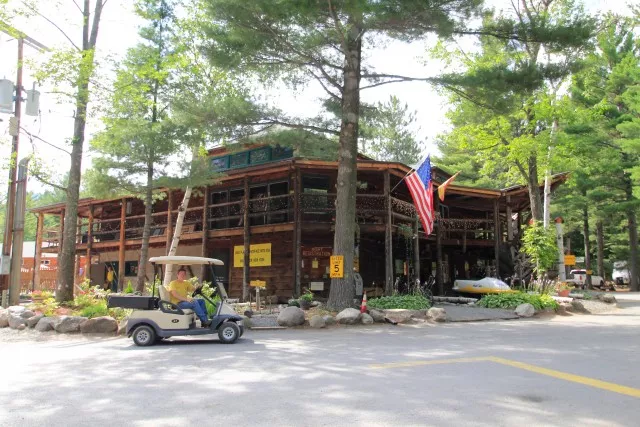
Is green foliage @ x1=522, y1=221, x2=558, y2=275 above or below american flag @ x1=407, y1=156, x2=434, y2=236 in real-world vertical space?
below

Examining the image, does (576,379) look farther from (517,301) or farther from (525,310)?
(517,301)

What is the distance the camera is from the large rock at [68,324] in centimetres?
1159

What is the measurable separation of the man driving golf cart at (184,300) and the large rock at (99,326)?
110 inches

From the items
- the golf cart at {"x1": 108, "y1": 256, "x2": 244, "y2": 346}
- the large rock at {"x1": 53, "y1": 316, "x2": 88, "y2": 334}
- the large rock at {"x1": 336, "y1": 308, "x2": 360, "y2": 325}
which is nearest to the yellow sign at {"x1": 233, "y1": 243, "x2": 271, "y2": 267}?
the large rock at {"x1": 336, "y1": 308, "x2": 360, "y2": 325}

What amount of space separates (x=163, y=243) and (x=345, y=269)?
1321cm

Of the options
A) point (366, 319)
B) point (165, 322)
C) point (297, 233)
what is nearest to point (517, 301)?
point (366, 319)

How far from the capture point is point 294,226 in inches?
725

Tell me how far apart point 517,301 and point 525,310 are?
109cm

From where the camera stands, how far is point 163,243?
78.6 feet

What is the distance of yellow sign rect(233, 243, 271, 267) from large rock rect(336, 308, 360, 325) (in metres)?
8.09

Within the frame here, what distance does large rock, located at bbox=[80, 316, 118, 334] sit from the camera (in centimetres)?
1148

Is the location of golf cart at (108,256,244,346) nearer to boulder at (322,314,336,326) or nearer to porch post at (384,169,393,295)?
boulder at (322,314,336,326)

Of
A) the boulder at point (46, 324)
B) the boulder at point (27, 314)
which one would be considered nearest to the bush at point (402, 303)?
the boulder at point (46, 324)

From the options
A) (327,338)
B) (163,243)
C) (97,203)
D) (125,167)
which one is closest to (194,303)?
(327,338)
